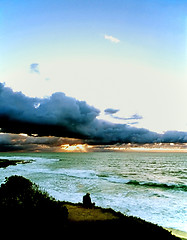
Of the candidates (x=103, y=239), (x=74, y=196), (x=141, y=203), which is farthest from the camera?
(x=74, y=196)

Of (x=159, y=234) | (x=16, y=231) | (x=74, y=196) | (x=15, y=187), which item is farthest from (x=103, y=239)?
(x=74, y=196)

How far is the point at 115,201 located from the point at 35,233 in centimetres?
1439

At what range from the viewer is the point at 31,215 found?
8.78 meters

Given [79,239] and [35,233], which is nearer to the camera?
[35,233]

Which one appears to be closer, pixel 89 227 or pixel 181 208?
pixel 89 227

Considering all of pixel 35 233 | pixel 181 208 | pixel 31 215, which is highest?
pixel 31 215

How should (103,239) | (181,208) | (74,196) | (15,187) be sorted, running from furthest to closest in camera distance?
(74,196), (181,208), (15,187), (103,239)

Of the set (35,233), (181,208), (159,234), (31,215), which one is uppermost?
(31,215)

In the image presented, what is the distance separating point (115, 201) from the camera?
69.5 ft

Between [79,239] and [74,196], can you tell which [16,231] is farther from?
[74,196]

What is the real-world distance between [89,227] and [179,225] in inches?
325

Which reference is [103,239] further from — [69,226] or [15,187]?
[15,187]

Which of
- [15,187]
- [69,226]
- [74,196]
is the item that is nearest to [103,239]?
[69,226]

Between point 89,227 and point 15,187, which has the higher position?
point 15,187
